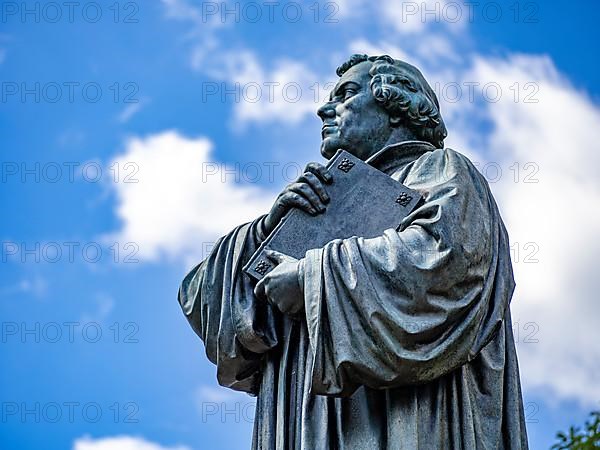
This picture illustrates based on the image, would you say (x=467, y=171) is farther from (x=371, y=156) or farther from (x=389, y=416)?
(x=389, y=416)

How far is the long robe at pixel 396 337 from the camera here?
9664mm

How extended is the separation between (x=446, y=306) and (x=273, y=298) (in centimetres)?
108

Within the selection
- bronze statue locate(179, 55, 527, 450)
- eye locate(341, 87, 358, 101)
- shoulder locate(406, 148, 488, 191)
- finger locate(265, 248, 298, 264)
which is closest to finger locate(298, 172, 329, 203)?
bronze statue locate(179, 55, 527, 450)

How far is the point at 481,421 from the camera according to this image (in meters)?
10.1

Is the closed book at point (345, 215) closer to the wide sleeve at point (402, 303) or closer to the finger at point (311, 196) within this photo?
the finger at point (311, 196)

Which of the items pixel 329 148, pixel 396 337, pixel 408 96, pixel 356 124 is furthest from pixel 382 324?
pixel 408 96

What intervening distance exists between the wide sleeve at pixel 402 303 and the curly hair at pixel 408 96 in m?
1.27

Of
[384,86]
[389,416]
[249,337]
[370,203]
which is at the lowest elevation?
[389,416]

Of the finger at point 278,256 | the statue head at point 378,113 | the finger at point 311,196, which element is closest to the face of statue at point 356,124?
the statue head at point 378,113

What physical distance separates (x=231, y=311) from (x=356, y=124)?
169 cm

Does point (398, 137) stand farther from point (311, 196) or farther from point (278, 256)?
point (278, 256)

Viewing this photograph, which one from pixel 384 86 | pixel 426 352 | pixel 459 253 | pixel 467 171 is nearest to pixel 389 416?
pixel 426 352

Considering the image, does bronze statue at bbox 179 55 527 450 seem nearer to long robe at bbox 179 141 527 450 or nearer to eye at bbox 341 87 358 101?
long robe at bbox 179 141 527 450

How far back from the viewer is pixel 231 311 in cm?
1043
